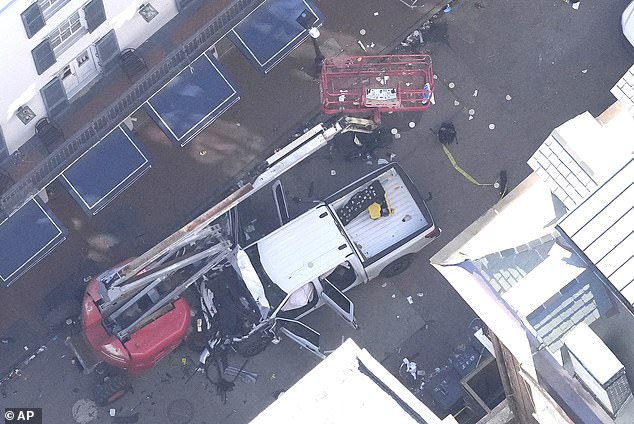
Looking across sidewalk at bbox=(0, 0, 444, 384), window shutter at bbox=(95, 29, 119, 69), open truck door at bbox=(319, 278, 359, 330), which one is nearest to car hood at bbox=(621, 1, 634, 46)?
sidewalk at bbox=(0, 0, 444, 384)

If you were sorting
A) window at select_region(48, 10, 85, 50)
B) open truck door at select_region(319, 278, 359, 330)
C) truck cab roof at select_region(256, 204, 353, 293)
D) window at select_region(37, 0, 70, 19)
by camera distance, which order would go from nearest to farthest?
window at select_region(37, 0, 70, 19)
window at select_region(48, 10, 85, 50)
truck cab roof at select_region(256, 204, 353, 293)
open truck door at select_region(319, 278, 359, 330)

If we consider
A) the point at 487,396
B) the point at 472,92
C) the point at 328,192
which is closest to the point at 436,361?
the point at 487,396

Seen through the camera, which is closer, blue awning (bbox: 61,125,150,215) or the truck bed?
blue awning (bbox: 61,125,150,215)

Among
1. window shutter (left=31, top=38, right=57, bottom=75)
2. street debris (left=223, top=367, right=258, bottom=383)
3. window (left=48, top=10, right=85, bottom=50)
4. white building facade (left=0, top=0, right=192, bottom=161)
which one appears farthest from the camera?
street debris (left=223, top=367, right=258, bottom=383)

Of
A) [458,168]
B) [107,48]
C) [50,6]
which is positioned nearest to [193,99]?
[107,48]

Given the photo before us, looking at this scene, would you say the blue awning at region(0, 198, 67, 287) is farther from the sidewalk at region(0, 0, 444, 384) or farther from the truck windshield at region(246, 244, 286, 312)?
the truck windshield at region(246, 244, 286, 312)

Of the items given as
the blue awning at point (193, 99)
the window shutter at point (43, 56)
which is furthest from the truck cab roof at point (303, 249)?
the window shutter at point (43, 56)

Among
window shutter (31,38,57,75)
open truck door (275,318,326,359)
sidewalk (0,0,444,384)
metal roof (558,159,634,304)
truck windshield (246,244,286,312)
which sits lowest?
open truck door (275,318,326,359)

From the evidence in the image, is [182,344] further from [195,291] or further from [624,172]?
[624,172]
